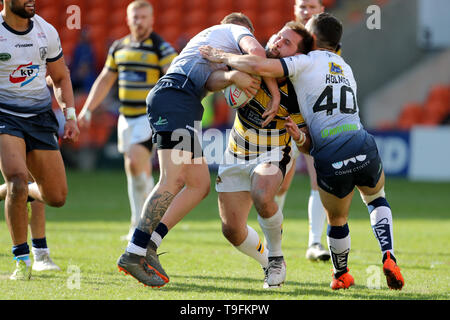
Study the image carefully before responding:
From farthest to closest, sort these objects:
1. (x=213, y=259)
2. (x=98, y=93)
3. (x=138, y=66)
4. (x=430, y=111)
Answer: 1. (x=430, y=111)
2. (x=138, y=66)
3. (x=98, y=93)
4. (x=213, y=259)

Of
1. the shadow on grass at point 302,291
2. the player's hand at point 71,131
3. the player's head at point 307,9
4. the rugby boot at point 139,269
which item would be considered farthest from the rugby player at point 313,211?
the rugby boot at point 139,269

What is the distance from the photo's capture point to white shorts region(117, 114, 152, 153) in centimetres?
886

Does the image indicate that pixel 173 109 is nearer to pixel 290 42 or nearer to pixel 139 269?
pixel 290 42

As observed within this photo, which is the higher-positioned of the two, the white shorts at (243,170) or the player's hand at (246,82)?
the player's hand at (246,82)

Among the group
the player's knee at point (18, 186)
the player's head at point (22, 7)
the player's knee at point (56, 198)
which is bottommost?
the player's knee at point (56, 198)

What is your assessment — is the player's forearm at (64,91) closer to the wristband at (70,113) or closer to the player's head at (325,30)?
the wristband at (70,113)

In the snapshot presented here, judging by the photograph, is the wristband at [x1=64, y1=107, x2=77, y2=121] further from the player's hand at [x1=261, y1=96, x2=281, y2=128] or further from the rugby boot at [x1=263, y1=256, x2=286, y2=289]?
the rugby boot at [x1=263, y1=256, x2=286, y2=289]

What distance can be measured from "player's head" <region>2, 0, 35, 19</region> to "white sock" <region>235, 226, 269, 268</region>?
2.36m

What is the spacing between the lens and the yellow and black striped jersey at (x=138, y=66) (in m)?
8.84

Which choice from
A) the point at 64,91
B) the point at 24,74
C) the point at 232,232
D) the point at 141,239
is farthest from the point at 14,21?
the point at 232,232

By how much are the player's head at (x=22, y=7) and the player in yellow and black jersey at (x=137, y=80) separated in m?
3.02

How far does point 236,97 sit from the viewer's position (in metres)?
5.54

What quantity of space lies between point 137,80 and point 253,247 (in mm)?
3723

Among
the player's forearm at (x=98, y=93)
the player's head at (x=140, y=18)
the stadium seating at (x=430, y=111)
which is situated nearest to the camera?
the player's forearm at (x=98, y=93)
